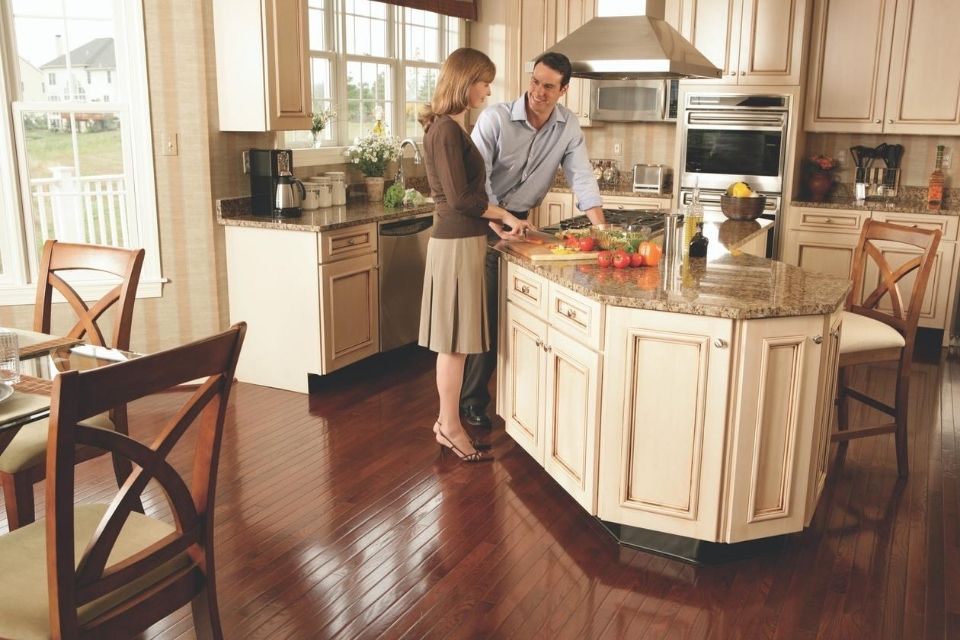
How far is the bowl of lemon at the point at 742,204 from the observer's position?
4473 mm

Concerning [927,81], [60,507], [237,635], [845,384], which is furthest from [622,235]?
[927,81]

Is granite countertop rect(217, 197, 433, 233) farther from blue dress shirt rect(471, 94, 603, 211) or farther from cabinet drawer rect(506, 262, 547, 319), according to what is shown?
cabinet drawer rect(506, 262, 547, 319)

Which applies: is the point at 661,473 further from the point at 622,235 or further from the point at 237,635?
the point at 237,635

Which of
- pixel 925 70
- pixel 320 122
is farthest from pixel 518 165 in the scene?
pixel 925 70

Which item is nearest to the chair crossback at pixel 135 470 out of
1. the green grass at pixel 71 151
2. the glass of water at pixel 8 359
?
the glass of water at pixel 8 359

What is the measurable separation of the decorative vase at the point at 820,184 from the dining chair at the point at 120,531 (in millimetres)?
5016

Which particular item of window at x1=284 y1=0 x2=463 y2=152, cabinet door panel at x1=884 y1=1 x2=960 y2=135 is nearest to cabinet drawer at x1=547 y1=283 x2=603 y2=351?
window at x1=284 y1=0 x2=463 y2=152

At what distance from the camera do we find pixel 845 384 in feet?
11.8

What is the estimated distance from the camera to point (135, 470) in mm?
1696

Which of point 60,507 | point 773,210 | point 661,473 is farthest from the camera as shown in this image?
point 773,210

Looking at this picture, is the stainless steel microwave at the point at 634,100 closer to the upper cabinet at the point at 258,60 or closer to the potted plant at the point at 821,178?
the potted plant at the point at 821,178

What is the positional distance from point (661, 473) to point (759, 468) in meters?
0.30

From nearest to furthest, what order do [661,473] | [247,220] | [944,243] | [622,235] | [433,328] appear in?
[661,473]
[622,235]
[433,328]
[247,220]
[944,243]

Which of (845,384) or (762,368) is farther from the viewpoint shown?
(845,384)
